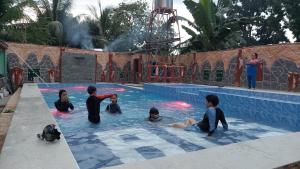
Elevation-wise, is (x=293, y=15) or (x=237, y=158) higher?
(x=293, y=15)

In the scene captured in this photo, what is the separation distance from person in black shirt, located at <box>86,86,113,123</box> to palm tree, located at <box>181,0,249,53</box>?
13.5m

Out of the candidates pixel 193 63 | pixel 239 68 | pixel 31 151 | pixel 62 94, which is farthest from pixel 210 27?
pixel 31 151

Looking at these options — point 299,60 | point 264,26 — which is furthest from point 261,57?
point 264,26

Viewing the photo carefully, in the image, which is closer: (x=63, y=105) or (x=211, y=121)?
(x=211, y=121)

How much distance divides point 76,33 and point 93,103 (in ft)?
77.9

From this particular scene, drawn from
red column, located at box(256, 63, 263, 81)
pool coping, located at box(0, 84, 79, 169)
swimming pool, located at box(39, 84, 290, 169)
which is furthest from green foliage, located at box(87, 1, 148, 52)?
pool coping, located at box(0, 84, 79, 169)

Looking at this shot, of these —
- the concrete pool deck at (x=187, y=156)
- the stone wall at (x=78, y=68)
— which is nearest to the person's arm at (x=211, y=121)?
the concrete pool deck at (x=187, y=156)

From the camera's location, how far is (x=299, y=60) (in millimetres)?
13922

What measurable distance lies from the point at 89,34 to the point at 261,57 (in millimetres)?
19180

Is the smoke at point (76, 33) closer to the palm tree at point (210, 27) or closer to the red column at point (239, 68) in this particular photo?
the palm tree at point (210, 27)

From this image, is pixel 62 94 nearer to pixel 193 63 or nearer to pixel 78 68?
pixel 78 68

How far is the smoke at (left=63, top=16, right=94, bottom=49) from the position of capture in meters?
29.6

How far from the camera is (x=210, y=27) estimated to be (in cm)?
1975

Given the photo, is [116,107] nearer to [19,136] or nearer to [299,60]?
[19,136]
